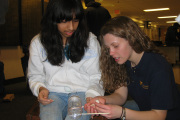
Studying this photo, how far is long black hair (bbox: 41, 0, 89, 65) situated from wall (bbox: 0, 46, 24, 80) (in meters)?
3.67

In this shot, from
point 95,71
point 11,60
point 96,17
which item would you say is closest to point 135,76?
point 95,71

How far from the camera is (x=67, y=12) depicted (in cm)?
131

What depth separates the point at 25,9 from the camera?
5105 millimetres

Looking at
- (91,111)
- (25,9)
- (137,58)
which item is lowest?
(91,111)

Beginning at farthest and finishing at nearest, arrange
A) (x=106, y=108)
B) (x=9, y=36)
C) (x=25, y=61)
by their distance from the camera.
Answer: (x=9, y=36) → (x=25, y=61) → (x=106, y=108)

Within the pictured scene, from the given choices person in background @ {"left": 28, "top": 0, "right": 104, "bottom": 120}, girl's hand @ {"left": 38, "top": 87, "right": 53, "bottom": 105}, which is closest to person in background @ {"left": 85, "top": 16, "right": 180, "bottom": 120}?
person in background @ {"left": 28, "top": 0, "right": 104, "bottom": 120}

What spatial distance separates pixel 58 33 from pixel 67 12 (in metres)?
0.24

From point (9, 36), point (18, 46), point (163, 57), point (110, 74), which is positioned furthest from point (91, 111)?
point (18, 46)

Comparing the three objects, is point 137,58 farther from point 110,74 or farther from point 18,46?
point 18,46

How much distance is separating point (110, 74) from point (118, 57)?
23 centimetres

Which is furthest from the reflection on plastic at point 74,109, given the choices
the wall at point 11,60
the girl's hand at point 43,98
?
the wall at point 11,60

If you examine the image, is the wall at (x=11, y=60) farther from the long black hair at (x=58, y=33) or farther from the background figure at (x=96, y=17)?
the long black hair at (x=58, y=33)

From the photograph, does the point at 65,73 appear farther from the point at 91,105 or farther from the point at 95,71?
the point at 91,105

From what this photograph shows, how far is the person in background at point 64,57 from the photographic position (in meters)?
1.33
